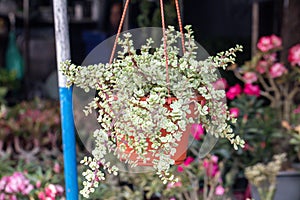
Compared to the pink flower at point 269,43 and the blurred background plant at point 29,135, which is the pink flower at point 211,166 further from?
the blurred background plant at point 29,135

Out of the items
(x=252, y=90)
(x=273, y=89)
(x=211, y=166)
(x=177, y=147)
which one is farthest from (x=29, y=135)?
(x=177, y=147)

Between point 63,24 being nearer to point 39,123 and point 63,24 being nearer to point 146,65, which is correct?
point 146,65

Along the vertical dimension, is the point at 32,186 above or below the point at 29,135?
→ below

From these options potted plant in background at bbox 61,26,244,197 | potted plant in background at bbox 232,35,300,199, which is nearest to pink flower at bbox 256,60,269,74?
potted plant in background at bbox 232,35,300,199

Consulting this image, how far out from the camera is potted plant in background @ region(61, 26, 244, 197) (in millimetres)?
1446

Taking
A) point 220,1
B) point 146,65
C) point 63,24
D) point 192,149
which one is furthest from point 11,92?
point 146,65

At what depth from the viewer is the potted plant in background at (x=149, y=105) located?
4.75 ft

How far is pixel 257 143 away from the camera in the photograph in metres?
3.31

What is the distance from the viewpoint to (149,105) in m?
1.44

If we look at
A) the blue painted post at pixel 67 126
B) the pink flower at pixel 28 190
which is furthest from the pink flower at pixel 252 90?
the blue painted post at pixel 67 126

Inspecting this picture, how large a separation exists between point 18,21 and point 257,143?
521cm

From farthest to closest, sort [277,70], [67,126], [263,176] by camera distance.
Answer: [277,70] → [263,176] → [67,126]

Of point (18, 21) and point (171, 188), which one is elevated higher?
point (18, 21)

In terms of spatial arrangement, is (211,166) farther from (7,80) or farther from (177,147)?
(7,80)
